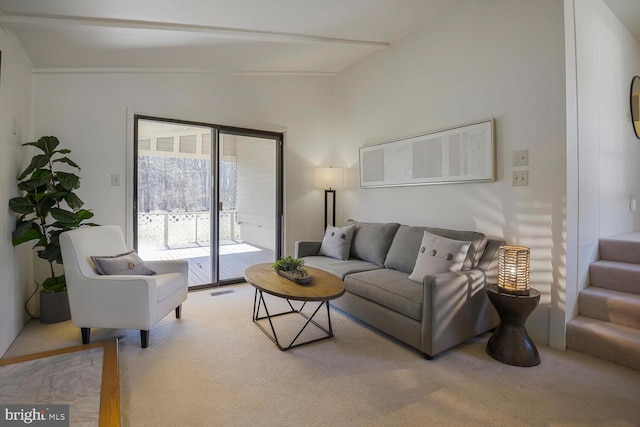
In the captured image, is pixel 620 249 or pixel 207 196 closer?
pixel 620 249

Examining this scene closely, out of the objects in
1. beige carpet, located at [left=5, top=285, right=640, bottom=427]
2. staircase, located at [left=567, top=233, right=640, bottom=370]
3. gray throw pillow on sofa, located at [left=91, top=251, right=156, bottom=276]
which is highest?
gray throw pillow on sofa, located at [left=91, top=251, right=156, bottom=276]

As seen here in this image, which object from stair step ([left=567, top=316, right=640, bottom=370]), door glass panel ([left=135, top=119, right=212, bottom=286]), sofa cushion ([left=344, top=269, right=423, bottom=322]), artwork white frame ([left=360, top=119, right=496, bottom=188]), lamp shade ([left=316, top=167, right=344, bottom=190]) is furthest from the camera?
lamp shade ([left=316, top=167, right=344, bottom=190])

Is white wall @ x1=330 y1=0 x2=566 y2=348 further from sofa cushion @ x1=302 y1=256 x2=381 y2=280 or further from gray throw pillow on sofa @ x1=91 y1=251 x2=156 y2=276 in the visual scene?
gray throw pillow on sofa @ x1=91 y1=251 x2=156 y2=276

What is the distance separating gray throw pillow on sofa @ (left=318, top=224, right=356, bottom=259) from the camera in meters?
3.57

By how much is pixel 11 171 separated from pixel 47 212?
1.33ft

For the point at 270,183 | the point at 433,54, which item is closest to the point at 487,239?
the point at 433,54

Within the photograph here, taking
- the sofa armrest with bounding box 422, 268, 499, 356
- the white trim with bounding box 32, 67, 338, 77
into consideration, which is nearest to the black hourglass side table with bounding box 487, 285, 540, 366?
the sofa armrest with bounding box 422, 268, 499, 356

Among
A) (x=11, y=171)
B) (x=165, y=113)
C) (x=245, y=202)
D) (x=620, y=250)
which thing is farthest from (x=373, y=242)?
(x=11, y=171)

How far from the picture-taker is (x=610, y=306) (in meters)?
2.32

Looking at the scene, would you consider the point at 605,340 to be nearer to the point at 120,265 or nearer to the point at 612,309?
the point at 612,309

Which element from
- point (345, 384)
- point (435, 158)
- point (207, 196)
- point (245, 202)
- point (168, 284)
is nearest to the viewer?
point (345, 384)

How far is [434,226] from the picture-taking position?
10.7ft

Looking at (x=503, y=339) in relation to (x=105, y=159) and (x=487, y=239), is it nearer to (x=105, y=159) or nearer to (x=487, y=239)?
(x=487, y=239)

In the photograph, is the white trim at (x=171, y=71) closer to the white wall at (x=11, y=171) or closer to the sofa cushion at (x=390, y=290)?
the white wall at (x=11, y=171)
